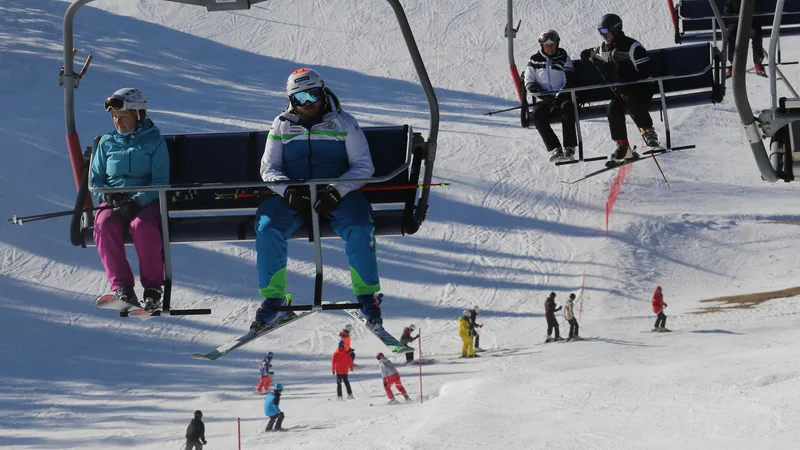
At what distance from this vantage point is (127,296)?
7.47 metres

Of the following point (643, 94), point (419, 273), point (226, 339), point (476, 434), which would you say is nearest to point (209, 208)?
point (643, 94)

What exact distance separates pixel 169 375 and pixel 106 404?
3.76 ft

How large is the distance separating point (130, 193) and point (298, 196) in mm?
1225

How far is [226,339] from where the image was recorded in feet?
63.6

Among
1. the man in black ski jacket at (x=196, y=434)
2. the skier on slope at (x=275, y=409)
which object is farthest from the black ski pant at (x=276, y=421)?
the man in black ski jacket at (x=196, y=434)

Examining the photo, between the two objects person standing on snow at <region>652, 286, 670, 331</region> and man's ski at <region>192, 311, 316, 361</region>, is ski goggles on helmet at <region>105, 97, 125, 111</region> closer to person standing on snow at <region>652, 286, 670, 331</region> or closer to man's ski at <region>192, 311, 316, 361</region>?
man's ski at <region>192, 311, 316, 361</region>

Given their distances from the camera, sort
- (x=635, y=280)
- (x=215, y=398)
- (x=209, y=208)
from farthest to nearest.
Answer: (x=635, y=280) → (x=215, y=398) → (x=209, y=208)

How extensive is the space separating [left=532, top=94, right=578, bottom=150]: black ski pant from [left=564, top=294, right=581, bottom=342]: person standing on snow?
28.0ft

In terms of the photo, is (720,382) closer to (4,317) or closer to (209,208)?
(209,208)

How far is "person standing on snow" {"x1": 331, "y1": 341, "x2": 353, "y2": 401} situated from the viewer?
55.3 feet

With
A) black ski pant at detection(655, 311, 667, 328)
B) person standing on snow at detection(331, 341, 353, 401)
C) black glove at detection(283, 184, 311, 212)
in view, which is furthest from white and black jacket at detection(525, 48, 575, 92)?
black ski pant at detection(655, 311, 667, 328)

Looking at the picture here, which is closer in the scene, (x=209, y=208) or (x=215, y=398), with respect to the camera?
(x=209, y=208)

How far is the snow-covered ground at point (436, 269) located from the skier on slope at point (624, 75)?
12.7 feet

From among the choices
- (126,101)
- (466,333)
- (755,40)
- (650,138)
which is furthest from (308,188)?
(466,333)
